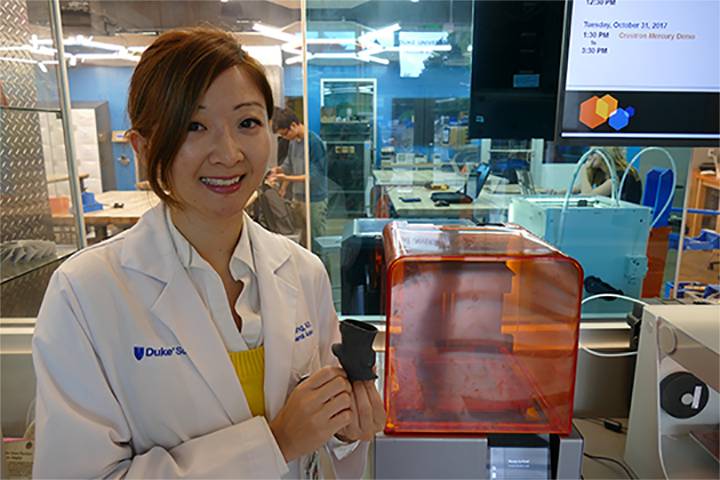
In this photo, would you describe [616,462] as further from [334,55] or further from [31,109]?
[31,109]

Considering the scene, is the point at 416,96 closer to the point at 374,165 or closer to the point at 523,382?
the point at 374,165

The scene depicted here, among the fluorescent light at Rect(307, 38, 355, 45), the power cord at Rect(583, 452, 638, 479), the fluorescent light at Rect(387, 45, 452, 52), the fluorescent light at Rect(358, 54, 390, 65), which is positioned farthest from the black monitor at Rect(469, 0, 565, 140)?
the power cord at Rect(583, 452, 638, 479)

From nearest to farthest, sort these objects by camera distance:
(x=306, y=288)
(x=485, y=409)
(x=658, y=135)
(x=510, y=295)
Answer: (x=306, y=288) < (x=485, y=409) < (x=510, y=295) < (x=658, y=135)

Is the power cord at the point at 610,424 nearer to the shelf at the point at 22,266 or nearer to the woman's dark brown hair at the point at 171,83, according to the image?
the woman's dark brown hair at the point at 171,83

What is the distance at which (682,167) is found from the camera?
215 cm

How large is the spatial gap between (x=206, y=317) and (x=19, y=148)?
112cm

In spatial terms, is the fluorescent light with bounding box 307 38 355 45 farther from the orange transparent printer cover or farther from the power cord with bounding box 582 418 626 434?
the power cord with bounding box 582 418 626 434

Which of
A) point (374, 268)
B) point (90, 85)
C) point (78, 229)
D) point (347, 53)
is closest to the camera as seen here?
point (78, 229)

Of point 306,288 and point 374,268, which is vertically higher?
point 306,288

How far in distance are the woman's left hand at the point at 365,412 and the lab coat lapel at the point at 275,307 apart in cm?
13

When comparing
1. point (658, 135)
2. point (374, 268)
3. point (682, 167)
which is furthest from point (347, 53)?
point (682, 167)

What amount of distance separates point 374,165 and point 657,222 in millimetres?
1273

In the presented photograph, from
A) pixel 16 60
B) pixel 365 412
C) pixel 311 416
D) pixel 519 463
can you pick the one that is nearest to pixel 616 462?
pixel 519 463

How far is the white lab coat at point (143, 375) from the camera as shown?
73 cm
